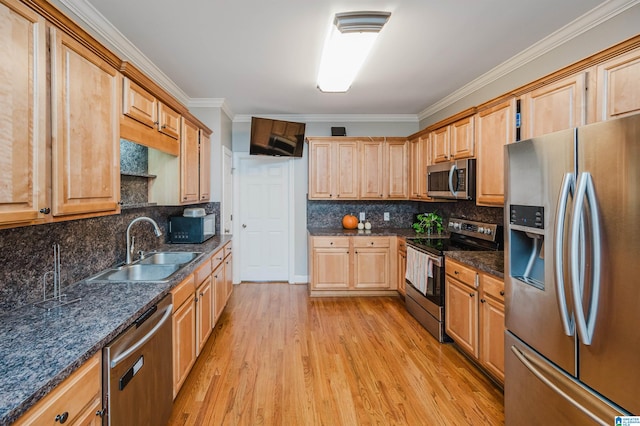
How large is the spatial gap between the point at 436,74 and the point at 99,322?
137 inches

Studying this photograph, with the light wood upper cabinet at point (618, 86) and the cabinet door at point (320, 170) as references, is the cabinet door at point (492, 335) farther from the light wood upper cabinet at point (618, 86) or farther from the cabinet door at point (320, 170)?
the cabinet door at point (320, 170)

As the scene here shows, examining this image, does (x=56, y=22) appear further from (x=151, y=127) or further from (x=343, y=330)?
(x=343, y=330)

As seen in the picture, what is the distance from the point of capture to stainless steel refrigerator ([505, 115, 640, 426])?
1.18 meters

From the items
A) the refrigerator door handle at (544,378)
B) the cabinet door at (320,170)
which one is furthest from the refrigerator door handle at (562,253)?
the cabinet door at (320,170)

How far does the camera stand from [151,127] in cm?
234

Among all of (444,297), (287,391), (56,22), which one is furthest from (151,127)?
(444,297)

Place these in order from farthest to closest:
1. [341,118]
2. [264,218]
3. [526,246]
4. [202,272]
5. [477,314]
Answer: [264,218]
[341,118]
[202,272]
[477,314]
[526,246]

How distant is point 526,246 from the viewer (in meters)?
1.79

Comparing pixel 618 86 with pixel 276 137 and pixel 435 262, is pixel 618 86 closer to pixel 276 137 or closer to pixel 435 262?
pixel 435 262

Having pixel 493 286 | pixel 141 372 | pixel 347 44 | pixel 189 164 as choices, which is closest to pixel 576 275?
pixel 493 286

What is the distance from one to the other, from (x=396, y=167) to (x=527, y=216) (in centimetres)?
310

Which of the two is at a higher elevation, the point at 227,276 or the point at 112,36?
the point at 112,36

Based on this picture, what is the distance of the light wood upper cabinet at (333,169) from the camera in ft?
15.3

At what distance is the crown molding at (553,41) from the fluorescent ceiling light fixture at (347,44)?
139 centimetres
